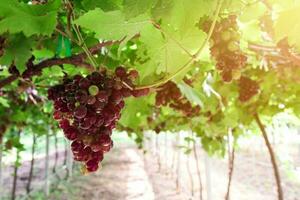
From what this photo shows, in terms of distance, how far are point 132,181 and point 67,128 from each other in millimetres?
11180

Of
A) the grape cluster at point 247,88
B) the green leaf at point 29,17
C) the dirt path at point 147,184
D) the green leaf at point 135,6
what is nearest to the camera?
the green leaf at point 135,6

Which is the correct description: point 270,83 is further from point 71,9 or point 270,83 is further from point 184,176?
point 184,176

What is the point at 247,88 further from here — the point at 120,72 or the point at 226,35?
the point at 120,72

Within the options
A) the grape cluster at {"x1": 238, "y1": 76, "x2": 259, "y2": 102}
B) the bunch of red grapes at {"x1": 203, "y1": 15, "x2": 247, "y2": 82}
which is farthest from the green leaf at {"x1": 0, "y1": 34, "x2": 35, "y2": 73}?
the grape cluster at {"x1": 238, "y1": 76, "x2": 259, "y2": 102}

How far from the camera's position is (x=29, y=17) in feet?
4.63

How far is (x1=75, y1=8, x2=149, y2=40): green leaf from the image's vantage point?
4.50 feet

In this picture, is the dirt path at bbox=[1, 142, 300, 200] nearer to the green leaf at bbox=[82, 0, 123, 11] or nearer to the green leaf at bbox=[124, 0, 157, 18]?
the green leaf at bbox=[82, 0, 123, 11]

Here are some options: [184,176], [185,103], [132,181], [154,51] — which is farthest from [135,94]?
[184,176]

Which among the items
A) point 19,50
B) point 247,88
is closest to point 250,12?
point 19,50

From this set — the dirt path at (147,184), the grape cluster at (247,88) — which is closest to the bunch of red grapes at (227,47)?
the grape cluster at (247,88)

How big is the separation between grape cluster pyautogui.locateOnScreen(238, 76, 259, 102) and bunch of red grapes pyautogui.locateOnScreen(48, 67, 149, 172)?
2282 millimetres

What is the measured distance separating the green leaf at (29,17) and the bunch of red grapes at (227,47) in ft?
1.83

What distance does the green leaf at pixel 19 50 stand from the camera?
1.62 meters

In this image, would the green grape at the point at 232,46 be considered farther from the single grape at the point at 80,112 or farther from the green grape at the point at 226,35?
the single grape at the point at 80,112
